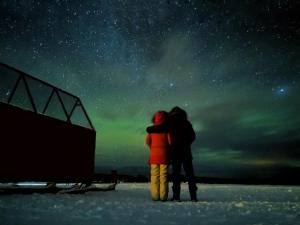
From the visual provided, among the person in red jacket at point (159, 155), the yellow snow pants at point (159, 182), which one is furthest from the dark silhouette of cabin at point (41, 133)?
the yellow snow pants at point (159, 182)

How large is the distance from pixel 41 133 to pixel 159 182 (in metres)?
4.06

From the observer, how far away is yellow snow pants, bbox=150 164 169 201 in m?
7.45

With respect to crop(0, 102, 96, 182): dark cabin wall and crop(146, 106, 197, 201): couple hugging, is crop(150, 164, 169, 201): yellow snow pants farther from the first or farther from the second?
crop(0, 102, 96, 182): dark cabin wall

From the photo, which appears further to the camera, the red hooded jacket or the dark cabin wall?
the dark cabin wall

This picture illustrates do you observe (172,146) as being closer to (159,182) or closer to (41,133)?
(159,182)

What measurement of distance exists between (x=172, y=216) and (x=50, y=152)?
6425mm

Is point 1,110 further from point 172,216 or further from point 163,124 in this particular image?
point 172,216

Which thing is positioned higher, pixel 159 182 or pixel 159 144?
pixel 159 144

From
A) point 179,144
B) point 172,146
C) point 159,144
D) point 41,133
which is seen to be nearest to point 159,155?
point 159,144

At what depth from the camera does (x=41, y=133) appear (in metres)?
9.73

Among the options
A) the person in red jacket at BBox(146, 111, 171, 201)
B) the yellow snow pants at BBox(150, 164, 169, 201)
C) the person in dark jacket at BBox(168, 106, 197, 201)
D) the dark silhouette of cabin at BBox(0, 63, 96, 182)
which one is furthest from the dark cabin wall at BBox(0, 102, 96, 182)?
the person in dark jacket at BBox(168, 106, 197, 201)

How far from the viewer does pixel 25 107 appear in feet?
30.7

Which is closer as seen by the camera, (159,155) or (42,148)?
(159,155)

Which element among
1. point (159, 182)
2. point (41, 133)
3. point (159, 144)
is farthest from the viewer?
point (41, 133)
